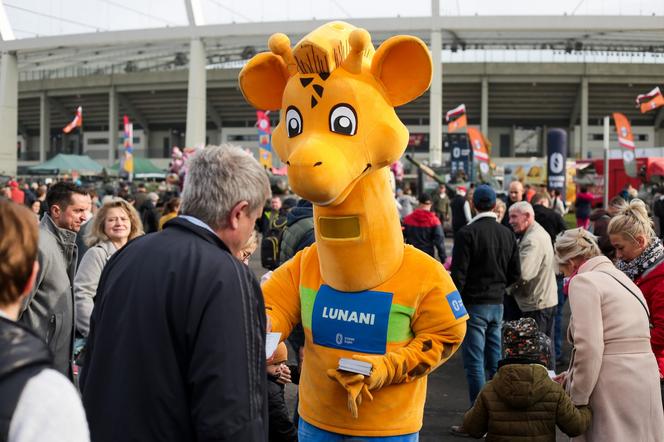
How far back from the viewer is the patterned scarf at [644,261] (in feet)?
12.2

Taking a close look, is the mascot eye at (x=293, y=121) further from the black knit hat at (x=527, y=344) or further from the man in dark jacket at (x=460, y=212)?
the man in dark jacket at (x=460, y=212)

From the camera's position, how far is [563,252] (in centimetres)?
358

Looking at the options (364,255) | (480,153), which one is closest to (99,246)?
(364,255)

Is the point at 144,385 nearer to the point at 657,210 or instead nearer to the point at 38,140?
the point at 657,210

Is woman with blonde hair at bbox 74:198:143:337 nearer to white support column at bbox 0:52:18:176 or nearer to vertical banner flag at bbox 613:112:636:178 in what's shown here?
vertical banner flag at bbox 613:112:636:178

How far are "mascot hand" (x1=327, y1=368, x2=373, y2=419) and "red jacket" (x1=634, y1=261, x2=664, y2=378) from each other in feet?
5.62

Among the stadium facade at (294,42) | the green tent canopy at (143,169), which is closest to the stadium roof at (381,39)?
the stadium facade at (294,42)

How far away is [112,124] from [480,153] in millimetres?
32543

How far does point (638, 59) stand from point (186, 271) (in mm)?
44214

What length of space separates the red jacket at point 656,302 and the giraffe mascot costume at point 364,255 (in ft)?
4.19

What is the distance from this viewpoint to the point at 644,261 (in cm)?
374

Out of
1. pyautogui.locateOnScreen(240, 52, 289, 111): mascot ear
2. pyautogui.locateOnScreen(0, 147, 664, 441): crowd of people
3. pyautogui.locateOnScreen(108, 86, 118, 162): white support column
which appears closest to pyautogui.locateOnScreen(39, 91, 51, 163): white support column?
pyautogui.locateOnScreen(108, 86, 118, 162): white support column

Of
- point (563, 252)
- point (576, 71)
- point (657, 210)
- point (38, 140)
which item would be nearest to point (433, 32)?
point (576, 71)

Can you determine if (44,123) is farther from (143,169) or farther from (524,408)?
(524,408)
